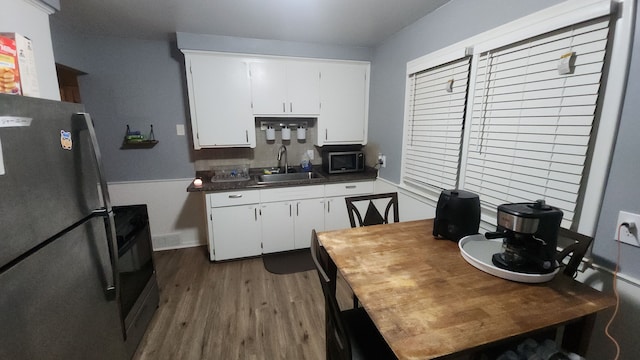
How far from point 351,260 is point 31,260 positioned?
1157 mm

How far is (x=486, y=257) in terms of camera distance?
119 cm

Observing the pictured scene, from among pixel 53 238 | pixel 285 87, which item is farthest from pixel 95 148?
pixel 285 87

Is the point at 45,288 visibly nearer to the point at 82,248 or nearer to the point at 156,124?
the point at 82,248

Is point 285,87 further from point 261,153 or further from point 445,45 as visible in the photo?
point 445,45

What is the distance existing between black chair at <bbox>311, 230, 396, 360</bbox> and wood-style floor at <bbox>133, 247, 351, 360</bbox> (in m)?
0.60

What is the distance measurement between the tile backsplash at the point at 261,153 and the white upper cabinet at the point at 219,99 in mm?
307

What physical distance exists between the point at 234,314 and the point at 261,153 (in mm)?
1826

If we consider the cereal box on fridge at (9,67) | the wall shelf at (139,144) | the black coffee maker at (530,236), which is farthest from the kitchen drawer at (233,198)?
the black coffee maker at (530,236)

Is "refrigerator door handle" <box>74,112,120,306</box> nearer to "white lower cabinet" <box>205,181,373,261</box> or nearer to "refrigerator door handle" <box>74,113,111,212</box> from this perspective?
"refrigerator door handle" <box>74,113,111,212</box>

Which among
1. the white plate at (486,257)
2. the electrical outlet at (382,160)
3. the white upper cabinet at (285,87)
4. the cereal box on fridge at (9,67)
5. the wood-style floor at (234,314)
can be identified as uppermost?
the white upper cabinet at (285,87)

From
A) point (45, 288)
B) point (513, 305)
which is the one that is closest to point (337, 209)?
point (513, 305)

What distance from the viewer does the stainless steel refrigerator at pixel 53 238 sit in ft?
2.53

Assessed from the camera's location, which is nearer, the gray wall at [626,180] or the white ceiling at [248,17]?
the gray wall at [626,180]

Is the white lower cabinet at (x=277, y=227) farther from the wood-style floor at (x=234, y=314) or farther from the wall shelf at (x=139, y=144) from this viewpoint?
the wall shelf at (x=139, y=144)
